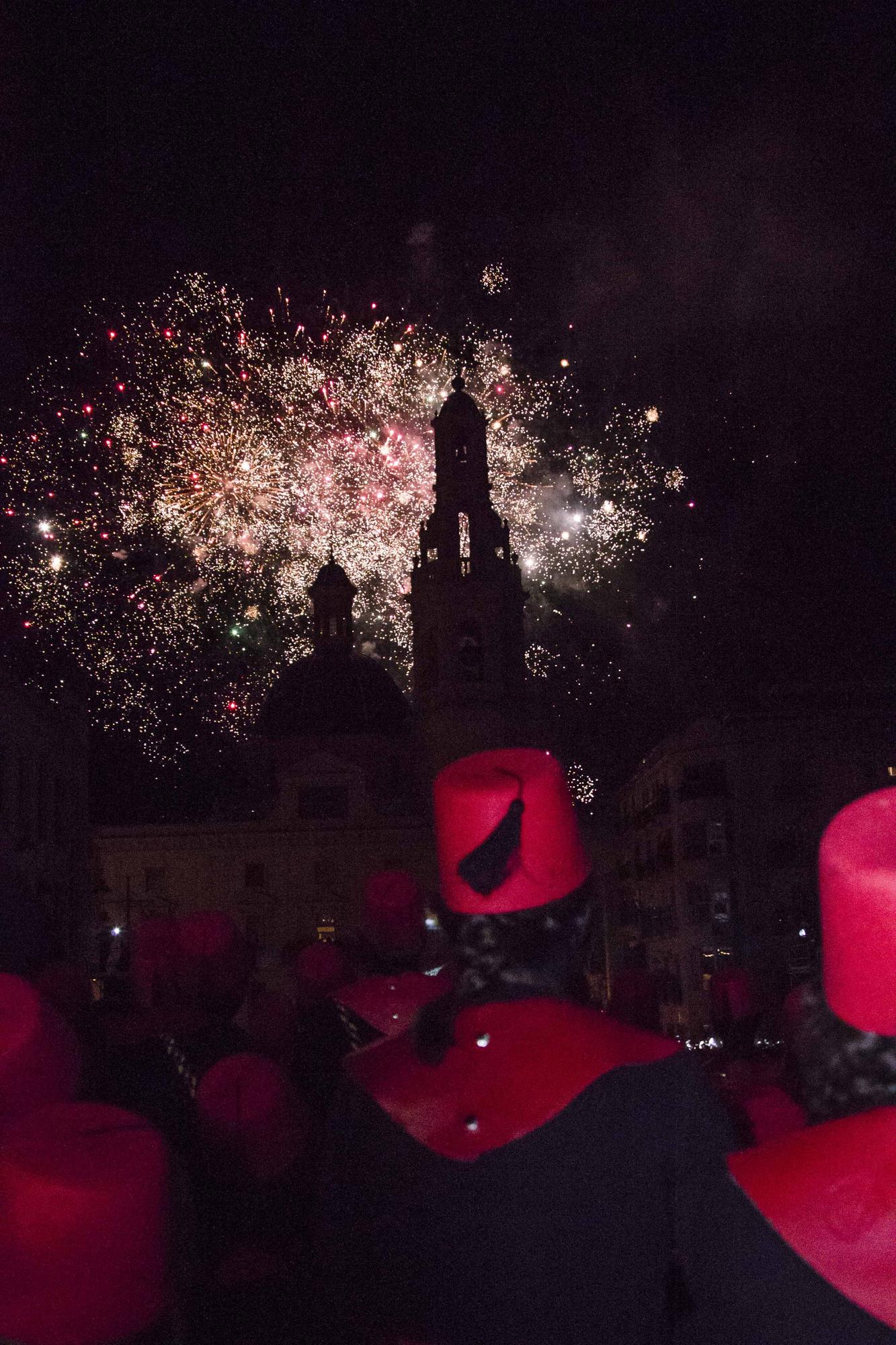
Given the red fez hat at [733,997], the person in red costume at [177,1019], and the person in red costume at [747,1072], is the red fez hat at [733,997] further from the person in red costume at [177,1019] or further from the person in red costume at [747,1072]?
the person in red costume at [177,1019]

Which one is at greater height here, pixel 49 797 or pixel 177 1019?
pixel 49 797

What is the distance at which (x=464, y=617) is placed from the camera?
44750mm

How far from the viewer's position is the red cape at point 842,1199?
167 centimetres

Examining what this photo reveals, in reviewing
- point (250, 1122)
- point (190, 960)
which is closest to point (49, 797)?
point (190, 960)

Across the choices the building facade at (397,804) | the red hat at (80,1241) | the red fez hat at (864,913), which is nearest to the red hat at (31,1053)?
the red hat at (80,1241)

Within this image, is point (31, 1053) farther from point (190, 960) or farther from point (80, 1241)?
point (190, 960)

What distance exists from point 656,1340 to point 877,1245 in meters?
0.63

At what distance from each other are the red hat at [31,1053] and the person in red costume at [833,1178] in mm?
1982

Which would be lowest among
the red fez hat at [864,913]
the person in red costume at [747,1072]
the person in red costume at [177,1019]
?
the person in red costume at [747,1072]

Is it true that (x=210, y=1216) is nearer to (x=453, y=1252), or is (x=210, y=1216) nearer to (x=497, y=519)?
(x=453, y=1252)

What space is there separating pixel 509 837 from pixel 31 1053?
65.2 inches

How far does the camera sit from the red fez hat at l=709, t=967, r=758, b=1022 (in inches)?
265

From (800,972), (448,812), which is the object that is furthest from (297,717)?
(448,812)

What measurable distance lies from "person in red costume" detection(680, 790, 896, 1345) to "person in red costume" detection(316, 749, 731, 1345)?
0.16 m
